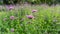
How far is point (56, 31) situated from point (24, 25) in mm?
698

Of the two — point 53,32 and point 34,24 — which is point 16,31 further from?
point 53,32

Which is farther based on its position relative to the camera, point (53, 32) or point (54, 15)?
point (54, 15)

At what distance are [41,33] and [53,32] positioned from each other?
0.31m

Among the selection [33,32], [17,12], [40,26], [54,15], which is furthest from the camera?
[17,12]

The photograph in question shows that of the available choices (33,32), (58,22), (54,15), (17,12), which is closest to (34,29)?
(33,32)

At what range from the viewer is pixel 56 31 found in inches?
180

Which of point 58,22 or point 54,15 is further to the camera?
point 54,15

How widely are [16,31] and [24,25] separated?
24cm

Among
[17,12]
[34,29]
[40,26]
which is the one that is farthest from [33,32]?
[17,12]

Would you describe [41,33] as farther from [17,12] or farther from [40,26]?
[17,12]

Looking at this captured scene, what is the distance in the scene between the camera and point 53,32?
4.55m

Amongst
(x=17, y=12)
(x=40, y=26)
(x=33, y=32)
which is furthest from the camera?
(x=17, y=12)

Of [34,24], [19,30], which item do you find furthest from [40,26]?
[19,30]

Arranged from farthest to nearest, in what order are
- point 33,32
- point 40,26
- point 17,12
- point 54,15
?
point 17,12 → point 54,15 → point 40,26 → point 33,32
